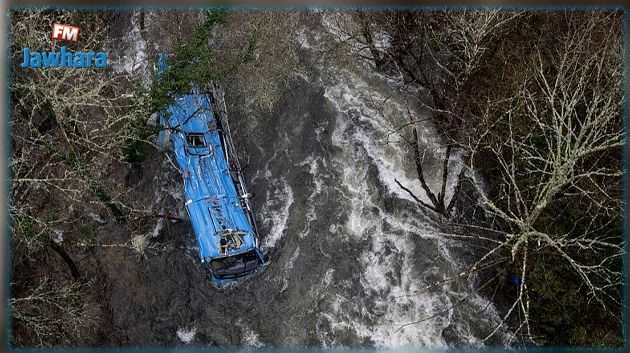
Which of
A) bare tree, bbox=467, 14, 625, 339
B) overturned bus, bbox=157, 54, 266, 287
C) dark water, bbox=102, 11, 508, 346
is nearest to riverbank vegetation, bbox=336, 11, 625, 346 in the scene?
bare tree, bbox=467, 14, 625, 339

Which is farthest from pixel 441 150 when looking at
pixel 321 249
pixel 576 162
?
pixel 321 249

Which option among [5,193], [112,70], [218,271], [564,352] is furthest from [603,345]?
[112,70]

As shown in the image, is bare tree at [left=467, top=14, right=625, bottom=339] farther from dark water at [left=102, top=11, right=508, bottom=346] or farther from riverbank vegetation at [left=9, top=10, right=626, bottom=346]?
dark water at [left=102, top=11, right=508, bottom=346]

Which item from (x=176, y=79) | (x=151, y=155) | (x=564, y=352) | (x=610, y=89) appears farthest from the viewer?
(x=151, y=155)

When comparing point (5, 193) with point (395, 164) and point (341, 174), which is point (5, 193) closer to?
point (341, 174)

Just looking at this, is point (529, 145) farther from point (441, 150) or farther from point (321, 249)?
point (321, 249)

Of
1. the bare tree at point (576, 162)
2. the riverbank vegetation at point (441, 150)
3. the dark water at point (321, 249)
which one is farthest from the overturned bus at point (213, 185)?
the bare tree at point (576, 162)

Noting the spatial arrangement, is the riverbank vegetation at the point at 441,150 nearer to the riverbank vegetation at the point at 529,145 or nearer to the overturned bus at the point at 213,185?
the riverbank vegetation at the point at 529,145
